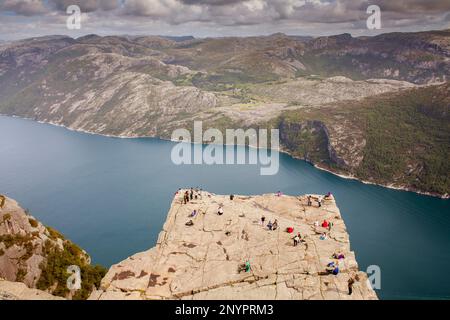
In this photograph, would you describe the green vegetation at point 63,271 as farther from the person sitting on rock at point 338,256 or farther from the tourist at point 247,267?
the person sitting on rock at point 338,256

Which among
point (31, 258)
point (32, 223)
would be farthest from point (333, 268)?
point (32, 223)

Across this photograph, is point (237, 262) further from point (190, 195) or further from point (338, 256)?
point (190, 195)

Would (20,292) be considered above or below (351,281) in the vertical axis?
below

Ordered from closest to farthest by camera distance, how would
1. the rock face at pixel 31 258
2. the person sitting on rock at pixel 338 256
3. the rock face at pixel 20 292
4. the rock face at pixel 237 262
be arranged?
the rock face at pixel 237 262
the person sitting on rock at pixel 338 256
the rock face at pixel 20 292
the rock face at pixel 31 258

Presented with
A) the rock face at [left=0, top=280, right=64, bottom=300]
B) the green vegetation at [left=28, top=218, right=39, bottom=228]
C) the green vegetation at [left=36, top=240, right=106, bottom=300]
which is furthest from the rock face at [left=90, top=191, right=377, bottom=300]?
the green vegetation at [left=28, top=218, right=39, bottom=228]

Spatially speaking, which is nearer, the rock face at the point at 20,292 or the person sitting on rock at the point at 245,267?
the person sitting on rock at the point at 245,267

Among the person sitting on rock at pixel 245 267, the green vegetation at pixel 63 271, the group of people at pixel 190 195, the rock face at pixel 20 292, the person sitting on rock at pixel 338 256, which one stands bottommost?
the green vegetation at pixel 63 271

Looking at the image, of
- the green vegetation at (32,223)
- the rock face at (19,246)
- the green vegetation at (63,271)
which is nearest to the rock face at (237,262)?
the rock face at (19,246)
